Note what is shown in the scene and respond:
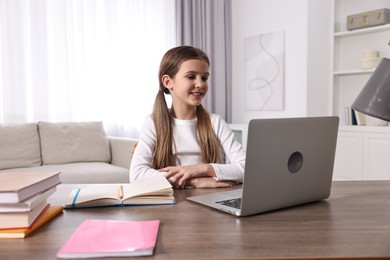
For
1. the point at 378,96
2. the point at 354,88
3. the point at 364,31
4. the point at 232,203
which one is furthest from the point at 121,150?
the point at 378,96

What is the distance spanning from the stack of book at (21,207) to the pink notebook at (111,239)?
0.35 ft

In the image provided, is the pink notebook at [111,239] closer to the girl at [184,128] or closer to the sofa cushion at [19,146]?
the girl at [184,128]

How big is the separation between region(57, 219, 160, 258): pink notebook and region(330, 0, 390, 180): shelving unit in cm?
298

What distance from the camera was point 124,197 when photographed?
102 cm

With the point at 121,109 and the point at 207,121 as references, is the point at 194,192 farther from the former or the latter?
the point at 121,109

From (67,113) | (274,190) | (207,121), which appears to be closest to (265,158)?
(274,190)

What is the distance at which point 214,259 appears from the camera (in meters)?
0.64

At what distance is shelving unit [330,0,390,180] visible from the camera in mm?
3348

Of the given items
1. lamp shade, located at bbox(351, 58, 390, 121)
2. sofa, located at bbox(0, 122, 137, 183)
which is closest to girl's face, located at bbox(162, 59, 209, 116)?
lamp shade, located at bbox(351, 58, 390, 121)

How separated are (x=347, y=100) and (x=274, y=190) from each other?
3254 millimetres

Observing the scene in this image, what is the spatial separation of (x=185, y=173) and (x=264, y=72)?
3.11 meters

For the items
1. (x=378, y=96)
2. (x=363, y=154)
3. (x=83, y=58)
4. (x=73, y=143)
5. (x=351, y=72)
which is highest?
(x=83, y=58)

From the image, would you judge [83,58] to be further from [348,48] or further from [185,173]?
[185,173]

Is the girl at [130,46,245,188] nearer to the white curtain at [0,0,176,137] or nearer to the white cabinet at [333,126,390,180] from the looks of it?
the white cabinet at [333,126,390,180]
